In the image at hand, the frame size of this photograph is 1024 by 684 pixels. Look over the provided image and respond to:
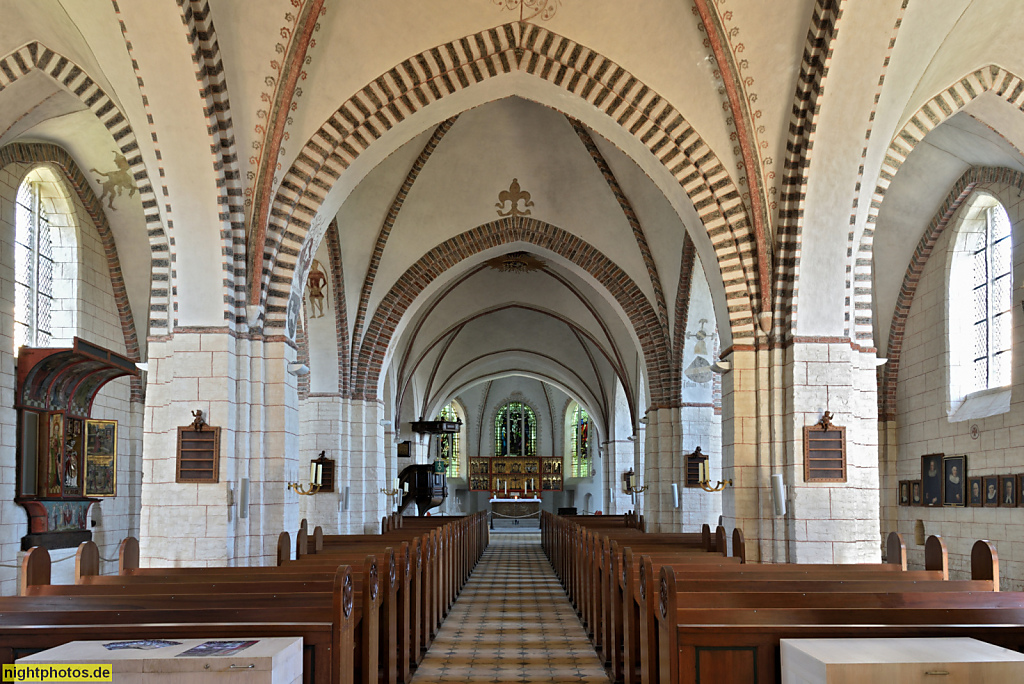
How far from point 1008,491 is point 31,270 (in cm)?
1277

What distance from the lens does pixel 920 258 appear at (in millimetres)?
13891

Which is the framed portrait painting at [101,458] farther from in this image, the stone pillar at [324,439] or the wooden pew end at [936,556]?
the wooden pew end at [936,556]

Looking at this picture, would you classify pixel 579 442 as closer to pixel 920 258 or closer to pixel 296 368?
pixel 920 258

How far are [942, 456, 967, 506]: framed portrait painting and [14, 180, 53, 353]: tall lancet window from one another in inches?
497

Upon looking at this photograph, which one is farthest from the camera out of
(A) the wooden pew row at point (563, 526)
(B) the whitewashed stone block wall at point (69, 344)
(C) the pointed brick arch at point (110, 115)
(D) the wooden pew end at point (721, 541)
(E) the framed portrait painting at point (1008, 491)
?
(A) the wooden pew row at point (563, 526)

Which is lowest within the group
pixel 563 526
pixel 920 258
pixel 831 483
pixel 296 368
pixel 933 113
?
pixel 563 526

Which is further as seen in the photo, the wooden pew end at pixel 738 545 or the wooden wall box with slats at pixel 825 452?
the wooden wall box with slats at pixel 825 452

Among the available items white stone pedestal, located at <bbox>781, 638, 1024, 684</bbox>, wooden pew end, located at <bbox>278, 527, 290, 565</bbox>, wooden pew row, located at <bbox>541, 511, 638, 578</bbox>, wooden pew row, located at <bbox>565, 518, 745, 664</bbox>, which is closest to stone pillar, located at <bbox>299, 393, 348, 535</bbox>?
wooden pew row, located at <bbox>541, 511, 638, 578</bbox>

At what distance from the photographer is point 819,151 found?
890cm

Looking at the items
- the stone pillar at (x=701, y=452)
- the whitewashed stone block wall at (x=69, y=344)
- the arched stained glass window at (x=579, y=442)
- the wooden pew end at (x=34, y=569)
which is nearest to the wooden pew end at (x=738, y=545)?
the wooden pew end at (x=34, y=569)

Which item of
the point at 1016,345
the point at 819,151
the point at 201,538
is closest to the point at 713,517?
the point at 1016,345

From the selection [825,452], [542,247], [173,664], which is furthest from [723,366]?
[173,664]

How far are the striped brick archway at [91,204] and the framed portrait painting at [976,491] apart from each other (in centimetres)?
1212

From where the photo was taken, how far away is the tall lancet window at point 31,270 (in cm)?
1123
